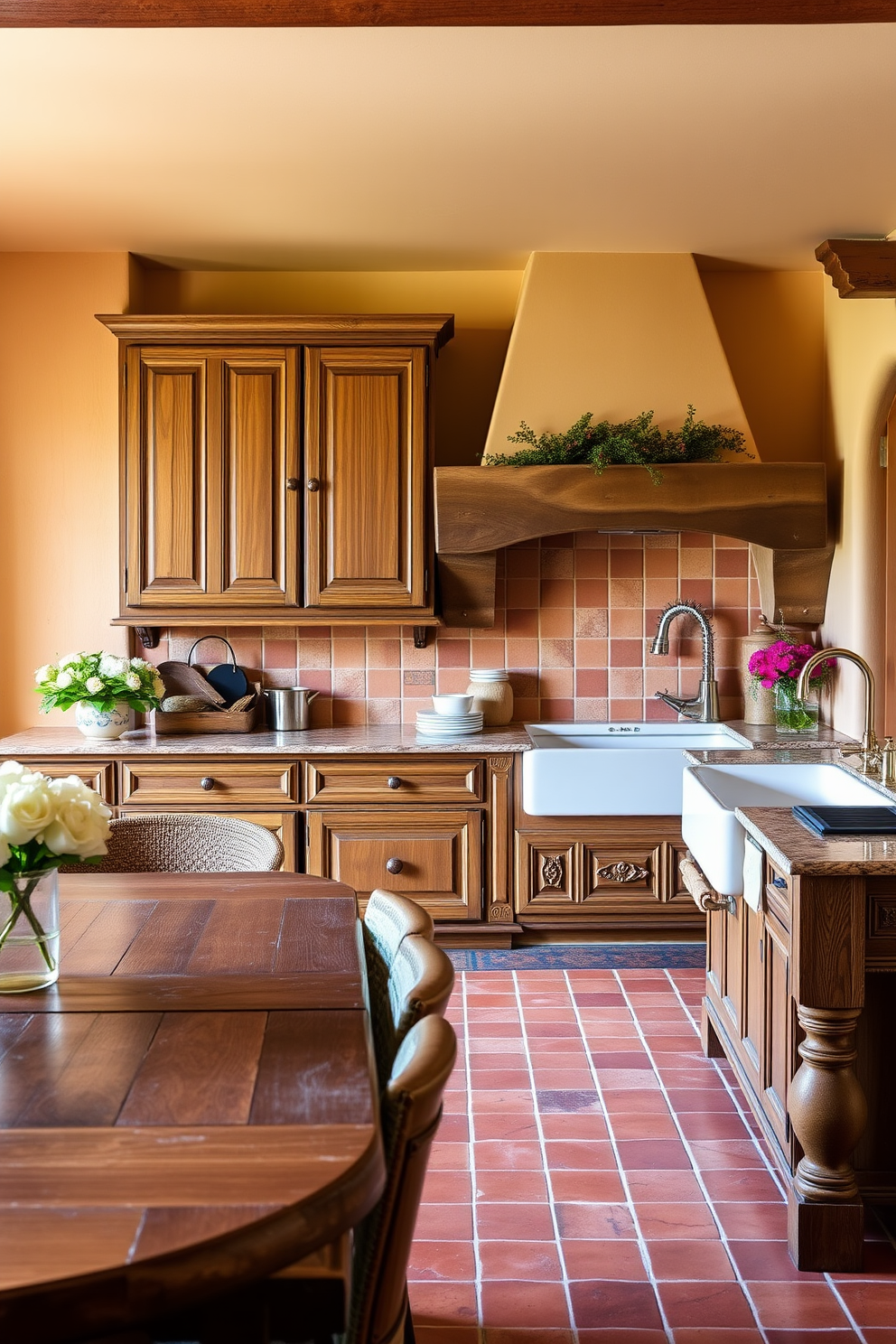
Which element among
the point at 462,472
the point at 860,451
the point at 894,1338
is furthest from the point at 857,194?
the point at 894,1338

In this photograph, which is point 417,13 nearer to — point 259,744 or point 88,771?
point 259,744

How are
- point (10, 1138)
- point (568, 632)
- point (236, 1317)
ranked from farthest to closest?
1. point (568, 632)
2. point (10, 1138)
3. point (236, 1317)

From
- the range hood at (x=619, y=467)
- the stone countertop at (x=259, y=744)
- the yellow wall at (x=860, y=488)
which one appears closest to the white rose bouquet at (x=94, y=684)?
the stone countertop at (x=259, y=744)

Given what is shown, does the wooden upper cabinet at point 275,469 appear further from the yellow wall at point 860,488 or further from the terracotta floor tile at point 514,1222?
the terracotta floor tile at point 514,1222

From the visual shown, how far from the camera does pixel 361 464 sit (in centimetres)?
425

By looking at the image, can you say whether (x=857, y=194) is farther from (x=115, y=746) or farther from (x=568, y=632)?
(x=115, y=746)

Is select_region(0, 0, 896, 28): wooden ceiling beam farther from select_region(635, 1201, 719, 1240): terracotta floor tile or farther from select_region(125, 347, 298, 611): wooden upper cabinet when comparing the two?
select_region(635, 1201, 719, 1240): terracotta floor tile

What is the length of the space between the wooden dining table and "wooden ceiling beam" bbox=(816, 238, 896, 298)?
2583mm

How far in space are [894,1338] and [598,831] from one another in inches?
86.4

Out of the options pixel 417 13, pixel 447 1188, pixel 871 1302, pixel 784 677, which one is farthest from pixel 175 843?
pixel 784 677

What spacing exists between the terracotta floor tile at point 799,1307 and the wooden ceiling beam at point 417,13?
2420 millimetres

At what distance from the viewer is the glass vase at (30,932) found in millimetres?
1660

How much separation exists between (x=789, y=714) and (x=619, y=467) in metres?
1.07

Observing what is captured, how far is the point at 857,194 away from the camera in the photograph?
368cm
